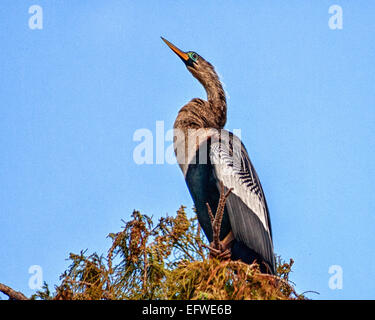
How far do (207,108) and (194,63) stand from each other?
3.84 ft

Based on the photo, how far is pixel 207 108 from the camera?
296 inches

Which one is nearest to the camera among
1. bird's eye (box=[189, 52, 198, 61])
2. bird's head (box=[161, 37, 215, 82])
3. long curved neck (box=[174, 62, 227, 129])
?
long curved neck (box=[174, 62, 227, 129])

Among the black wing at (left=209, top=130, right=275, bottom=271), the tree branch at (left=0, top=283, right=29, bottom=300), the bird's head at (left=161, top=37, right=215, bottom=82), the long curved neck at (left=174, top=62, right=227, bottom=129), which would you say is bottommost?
the tree branch at (left=0, top=283, right=29, bottom=300)

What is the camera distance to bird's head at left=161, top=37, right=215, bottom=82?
832 centimetres

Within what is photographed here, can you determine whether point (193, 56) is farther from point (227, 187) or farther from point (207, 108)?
point (227, 187)

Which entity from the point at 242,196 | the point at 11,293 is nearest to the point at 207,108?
the point at 242,196

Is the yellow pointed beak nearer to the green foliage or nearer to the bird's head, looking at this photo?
the bird's head

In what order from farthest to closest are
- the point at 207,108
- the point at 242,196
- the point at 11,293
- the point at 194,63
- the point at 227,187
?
the point at 194,63
the point at 207,108
the point at 242,196
the point at 227,187
the point at 11,293

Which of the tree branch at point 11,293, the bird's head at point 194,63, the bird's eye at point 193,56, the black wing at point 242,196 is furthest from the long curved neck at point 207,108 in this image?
the tree branch at point 11,293

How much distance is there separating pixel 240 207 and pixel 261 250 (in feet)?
1.65

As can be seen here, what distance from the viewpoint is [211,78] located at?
8156 millimetres

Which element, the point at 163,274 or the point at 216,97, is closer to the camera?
the point at 163,274

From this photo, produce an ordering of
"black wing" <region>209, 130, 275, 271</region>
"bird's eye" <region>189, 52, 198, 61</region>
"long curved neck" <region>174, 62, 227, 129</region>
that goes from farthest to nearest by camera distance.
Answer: "bird's eye" <region>189, 52, 198, 61</region>, "long curved neck" <region>174, 62, 227, 129</region>, "black wing" <region>209, 130, 275, 271</region>

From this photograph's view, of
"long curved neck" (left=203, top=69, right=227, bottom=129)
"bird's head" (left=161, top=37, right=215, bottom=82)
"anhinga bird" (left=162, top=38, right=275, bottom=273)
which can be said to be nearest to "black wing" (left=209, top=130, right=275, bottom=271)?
"anhinga bird" (left=162, top=38, right=275, bottom=273)
